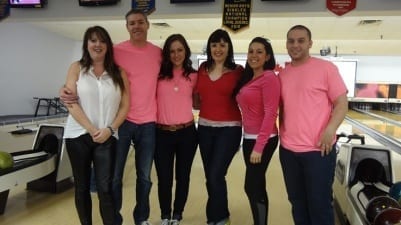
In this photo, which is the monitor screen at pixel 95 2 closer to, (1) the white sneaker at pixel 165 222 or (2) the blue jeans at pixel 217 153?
(2) the blue jeans at pixel 217 153

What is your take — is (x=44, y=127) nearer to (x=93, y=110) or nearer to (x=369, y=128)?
(x=93, y=110)

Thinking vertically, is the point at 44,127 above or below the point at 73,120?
below

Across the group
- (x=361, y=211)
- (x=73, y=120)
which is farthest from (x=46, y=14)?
(x=361, y=211)

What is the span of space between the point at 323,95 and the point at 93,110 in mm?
1136

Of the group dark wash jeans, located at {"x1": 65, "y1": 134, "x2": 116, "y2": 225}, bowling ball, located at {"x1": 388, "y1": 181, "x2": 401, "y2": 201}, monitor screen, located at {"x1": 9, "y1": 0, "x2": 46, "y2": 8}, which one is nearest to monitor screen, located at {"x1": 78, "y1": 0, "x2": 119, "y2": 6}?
monitor screen, located at {"x1": 9, "y1": 0, "x2": 46, "y2": 8}

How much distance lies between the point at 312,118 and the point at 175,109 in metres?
0.78

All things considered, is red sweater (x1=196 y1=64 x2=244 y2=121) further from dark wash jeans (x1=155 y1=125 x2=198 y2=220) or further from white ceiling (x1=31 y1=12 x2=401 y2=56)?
white ceiling (x1=31 y1=12 x2=401 y2=56)

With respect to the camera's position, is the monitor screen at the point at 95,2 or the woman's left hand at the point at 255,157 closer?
the woman's left hand at the point at 255,157

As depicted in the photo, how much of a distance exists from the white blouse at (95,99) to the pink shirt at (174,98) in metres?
0.28

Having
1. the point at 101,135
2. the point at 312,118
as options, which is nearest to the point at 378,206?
the point at 312,118

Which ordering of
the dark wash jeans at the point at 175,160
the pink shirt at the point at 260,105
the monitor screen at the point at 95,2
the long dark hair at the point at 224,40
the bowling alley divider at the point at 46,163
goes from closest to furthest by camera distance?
the pink shirt at the point at 260,105 < the long dark hair at the point at 224,40 < the dark wash jeans at the point at 175,160 < the bowling alley divider at the point at 46,163 < the monitor screen at the point at 95,2

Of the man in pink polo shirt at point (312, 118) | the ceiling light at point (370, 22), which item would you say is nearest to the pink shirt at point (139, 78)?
the man in pink polo shirt at point (312, 118)

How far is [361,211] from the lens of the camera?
74.2 inches

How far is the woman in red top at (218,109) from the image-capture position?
198cm
